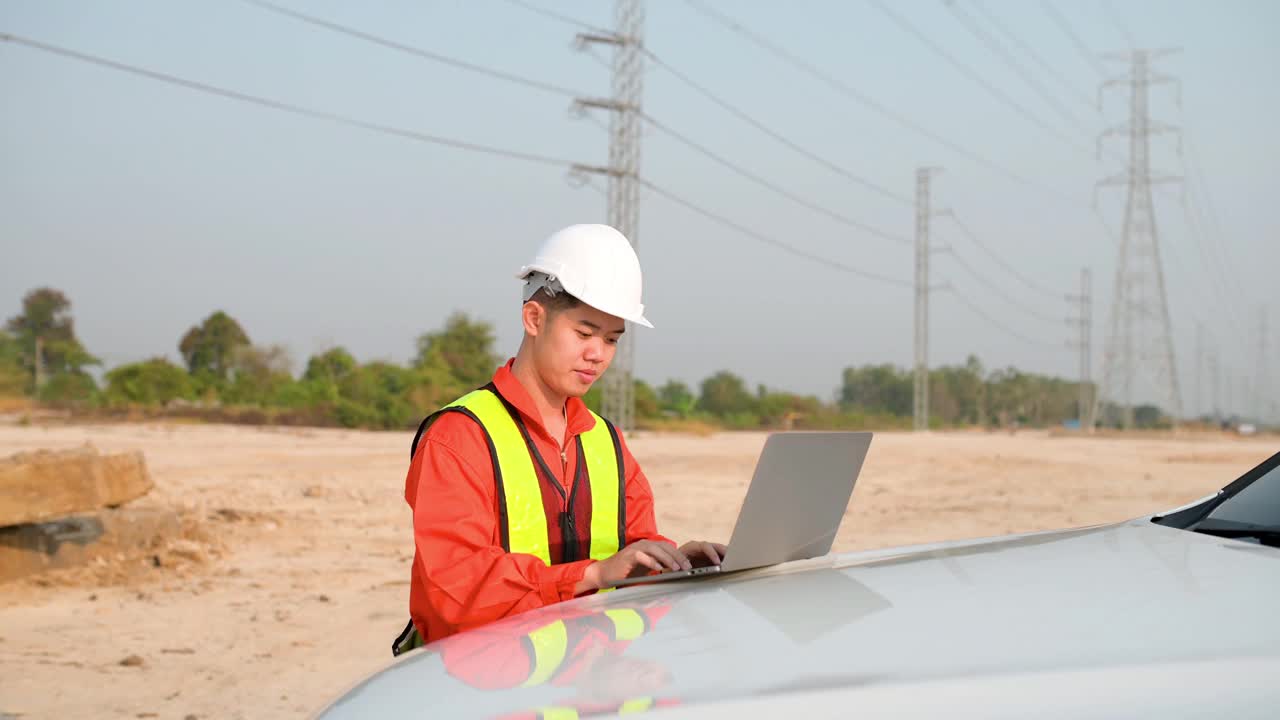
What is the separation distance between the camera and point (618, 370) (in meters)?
27.0

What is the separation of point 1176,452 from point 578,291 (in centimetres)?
2844

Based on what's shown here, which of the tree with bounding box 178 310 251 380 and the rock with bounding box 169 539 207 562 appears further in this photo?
the tree with bounding box 178 310 251 380

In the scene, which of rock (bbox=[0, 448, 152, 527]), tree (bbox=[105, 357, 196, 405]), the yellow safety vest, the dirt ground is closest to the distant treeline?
tree (bbox=[105, 357, 196, 405])

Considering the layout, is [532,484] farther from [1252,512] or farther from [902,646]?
[1252,512]

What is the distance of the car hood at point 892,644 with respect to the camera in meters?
1.23

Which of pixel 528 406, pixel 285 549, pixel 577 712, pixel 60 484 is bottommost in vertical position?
pixel 285 549

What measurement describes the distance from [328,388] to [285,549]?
24.5 m

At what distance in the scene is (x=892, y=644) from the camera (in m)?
1.41

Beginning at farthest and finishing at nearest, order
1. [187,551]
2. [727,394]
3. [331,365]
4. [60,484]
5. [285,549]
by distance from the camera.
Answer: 1. [727,394]
2. [331,365]
3. [285,549]
4. [187,551]
5. [60,484]

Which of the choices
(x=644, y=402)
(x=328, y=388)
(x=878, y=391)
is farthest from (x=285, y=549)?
(x=878, y=391)

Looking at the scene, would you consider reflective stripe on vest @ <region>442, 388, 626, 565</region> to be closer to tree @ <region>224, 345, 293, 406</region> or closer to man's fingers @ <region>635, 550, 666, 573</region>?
man's fingers @ <region>635, 550, 666, 573</region>

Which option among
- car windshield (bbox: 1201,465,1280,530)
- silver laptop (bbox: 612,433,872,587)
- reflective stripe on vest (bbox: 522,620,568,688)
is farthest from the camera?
car windshield (bbox: 1201,465,1280,530)

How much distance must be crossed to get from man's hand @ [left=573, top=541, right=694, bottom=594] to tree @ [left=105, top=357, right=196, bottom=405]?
109 feet

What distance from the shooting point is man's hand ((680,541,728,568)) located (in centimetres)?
208
